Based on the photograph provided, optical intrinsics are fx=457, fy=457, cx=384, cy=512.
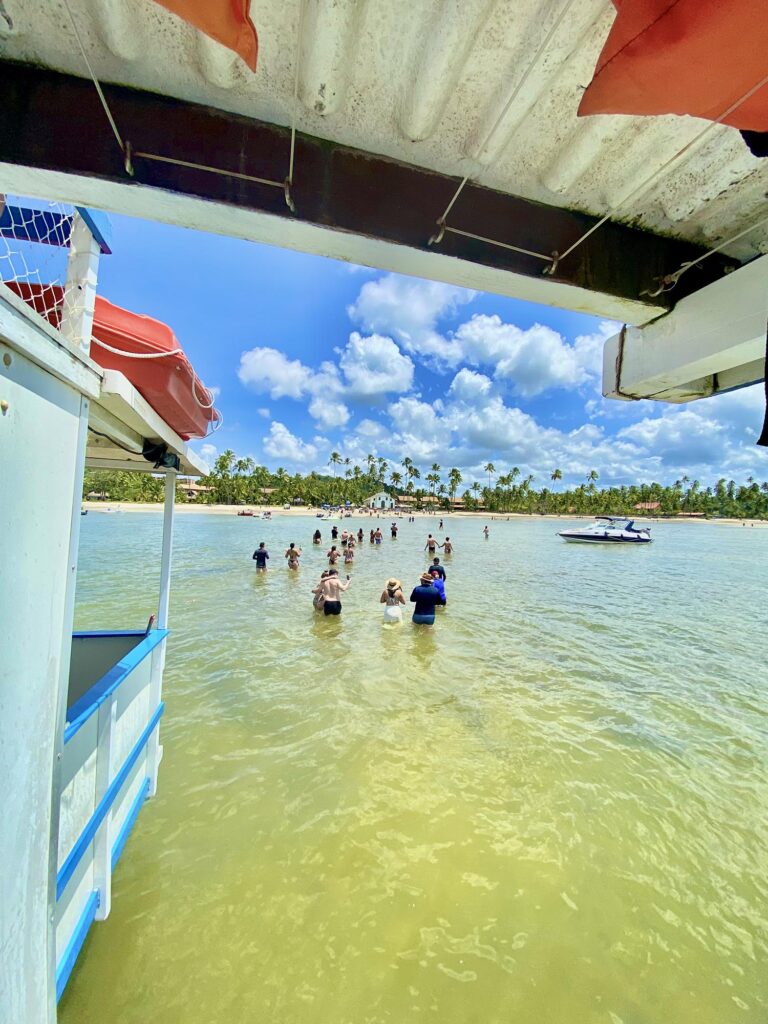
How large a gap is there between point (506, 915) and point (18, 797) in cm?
318

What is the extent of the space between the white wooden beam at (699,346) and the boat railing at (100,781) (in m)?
3.69

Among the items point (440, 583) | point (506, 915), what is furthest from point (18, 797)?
point (440, 583)

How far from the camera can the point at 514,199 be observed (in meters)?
2.44

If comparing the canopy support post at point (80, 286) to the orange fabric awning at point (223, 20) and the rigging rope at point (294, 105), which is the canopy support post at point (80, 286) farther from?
the orange fabric awning at point (223, 20)

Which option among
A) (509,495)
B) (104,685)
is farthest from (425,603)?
(509,495)

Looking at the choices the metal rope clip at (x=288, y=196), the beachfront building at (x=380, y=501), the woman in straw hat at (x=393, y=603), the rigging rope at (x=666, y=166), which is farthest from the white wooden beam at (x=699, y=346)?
the beachfront building at (x=380, y=501)

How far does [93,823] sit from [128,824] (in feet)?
3.47

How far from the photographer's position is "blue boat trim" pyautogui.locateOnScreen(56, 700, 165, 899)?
2006 mm

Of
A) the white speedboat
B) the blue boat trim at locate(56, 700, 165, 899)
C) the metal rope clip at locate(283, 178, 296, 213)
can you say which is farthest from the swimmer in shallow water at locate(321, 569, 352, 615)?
the white speedboat

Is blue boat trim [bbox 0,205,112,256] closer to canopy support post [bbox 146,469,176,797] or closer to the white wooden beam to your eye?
canopy support post [bbox 146,469,176,797]

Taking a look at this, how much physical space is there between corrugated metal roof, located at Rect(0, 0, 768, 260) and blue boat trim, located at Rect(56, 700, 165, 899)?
10.9 ft

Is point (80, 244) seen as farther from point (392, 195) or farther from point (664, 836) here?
point (664, 836)

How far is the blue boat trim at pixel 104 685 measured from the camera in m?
2.11

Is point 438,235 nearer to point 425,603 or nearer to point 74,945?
point 74,945
